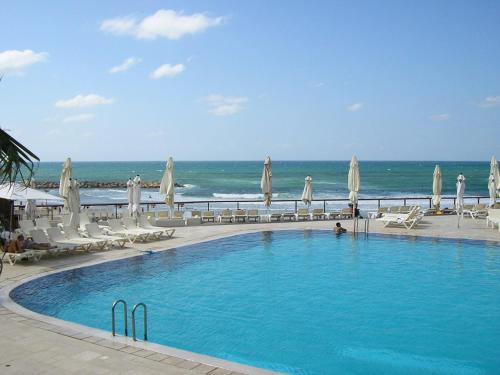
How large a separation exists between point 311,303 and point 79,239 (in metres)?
7.30

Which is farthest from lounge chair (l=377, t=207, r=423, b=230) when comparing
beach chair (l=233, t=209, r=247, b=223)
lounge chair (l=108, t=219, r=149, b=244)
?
lounge chair (l=108, t=219, r=149, b=244)

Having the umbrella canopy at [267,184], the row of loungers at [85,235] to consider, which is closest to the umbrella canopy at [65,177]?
the row of loungers at [85,235]

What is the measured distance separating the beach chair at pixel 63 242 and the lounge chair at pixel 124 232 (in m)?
1.58

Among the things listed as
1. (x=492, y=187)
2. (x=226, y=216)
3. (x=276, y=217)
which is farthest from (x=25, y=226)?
(x=492, y=187)

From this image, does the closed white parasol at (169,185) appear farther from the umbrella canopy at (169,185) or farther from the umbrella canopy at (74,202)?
the umbrella canopy at (74,202)

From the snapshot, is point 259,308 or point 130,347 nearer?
point 130,347

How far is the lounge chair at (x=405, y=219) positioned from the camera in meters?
18.2

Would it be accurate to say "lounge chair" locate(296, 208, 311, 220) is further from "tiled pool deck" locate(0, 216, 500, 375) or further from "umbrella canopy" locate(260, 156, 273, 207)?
"tiled pool deck" locate(0, 216, 500, 375)

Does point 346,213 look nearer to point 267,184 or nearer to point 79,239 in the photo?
point 267,184

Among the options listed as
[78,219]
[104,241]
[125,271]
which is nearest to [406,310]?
[125,271]

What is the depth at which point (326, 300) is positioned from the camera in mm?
10016

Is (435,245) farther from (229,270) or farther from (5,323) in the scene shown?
(5,323)

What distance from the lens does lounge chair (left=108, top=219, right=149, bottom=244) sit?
15258 millimetres

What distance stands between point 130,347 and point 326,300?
478 cm
